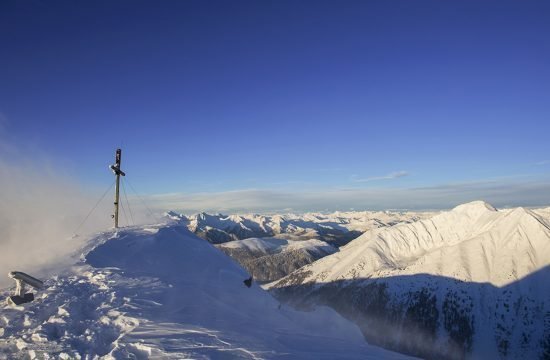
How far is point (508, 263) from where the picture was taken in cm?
14900

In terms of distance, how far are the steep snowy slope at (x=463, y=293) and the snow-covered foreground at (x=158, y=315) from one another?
127 m

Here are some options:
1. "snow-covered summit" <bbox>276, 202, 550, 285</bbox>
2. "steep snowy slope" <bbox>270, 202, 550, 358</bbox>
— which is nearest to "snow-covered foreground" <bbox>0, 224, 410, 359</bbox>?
"steep snowy slope" <bbox>270, 202, 550, 358</bbox>

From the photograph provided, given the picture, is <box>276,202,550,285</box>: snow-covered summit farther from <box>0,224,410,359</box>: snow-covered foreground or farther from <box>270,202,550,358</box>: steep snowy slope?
<box>0,224,410,359</box>: snow-covered foreground

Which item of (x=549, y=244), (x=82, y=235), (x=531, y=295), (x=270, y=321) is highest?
(x=82, y=235)

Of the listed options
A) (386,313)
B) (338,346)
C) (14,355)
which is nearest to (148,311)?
(14,355)

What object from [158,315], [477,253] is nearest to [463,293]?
[477,253]

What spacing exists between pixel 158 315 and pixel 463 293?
500ft

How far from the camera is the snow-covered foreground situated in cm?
1347

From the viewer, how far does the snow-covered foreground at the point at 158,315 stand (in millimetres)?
13469

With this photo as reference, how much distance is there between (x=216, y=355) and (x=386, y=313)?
152364 millimetres

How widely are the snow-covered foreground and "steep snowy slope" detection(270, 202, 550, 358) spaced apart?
12718 centimetres

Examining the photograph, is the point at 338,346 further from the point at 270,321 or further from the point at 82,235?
the point at 82,235

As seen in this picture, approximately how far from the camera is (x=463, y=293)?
474 feet

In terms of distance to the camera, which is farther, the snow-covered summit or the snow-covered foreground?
the snow-covered summit
